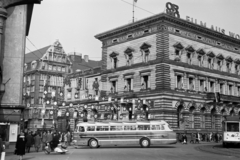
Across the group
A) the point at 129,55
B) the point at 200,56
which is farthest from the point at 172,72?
the point at 129,55

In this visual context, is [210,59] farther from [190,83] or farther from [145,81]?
[145,81]

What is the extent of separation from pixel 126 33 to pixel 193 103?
15.0m

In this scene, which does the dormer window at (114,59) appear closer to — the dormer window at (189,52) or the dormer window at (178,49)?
the dormer window at (178,49)

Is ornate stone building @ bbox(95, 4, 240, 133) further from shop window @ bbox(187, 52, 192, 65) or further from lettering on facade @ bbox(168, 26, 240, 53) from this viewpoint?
shop window @ bbox(187, 52, 192, 65)

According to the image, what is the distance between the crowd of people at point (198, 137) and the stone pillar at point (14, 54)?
80.7ft

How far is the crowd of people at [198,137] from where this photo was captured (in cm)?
4512

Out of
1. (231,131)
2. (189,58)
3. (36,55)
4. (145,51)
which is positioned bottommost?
(231,131)

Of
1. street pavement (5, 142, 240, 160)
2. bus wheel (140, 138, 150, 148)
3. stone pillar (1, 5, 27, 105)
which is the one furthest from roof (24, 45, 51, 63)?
street pavement (5, 142, 240, 160)

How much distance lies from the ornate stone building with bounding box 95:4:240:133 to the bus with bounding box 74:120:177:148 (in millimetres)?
12898

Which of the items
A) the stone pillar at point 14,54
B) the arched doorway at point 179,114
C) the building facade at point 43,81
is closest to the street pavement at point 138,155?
the stone pillar at point 14,54

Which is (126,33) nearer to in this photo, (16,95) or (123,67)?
(123,67)

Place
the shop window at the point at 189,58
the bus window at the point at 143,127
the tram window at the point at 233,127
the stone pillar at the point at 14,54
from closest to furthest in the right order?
the stone pillar at the point at 14,54 < the bus window at the point at 143,127 < the tram window at the point at 233,127 < the shop window at the point at 189,58

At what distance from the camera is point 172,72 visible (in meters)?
48.0

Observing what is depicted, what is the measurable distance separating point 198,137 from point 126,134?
17584 millimetres
